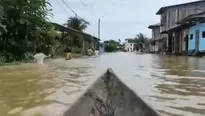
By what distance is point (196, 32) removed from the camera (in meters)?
36.2

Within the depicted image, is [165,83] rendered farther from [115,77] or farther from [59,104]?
[115,77]

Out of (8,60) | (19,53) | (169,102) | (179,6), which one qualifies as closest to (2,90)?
(169,102)

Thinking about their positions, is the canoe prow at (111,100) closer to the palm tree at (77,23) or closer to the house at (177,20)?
the house at (177,20)

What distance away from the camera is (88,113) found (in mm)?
4453

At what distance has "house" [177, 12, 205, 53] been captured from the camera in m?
34.0

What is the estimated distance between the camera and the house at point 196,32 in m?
34.0

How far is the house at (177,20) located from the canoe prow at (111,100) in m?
36.3

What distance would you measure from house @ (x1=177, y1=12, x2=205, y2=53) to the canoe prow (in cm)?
2918

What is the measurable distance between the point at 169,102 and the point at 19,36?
15100 millimetres

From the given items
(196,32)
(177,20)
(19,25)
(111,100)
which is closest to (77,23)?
(177,20)

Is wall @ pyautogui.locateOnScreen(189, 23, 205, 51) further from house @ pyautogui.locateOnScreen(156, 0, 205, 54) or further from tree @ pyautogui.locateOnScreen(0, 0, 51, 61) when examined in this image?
tree @ pyautogui.locateOnScreen(0, 0, 51, 61)

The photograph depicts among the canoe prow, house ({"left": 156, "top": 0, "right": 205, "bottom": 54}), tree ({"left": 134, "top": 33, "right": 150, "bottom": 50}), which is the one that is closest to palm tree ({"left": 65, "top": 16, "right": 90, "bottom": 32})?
house ({"left": 156, "top": 0, "right": 205, "bottom": 54})

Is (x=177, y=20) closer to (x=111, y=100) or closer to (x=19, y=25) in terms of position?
(x=19, y=25)

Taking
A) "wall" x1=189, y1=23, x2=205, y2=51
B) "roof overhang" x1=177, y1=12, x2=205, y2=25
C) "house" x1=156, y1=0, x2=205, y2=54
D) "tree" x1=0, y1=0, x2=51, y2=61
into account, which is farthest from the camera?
"house" x1=156, y1=0, x2=205, y2=54
